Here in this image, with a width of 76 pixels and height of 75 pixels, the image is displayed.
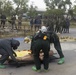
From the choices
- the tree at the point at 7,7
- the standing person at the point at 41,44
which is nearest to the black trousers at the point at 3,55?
the standing person at the point at 41,44

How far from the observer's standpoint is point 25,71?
347 inches

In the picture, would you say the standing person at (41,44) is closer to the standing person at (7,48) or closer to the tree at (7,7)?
the standing person at (7,48)

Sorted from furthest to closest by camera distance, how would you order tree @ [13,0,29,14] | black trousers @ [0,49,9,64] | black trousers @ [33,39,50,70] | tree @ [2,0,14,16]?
tree @ [13,0,29,14], tree @ [2,0,14,16], black trousers @ [0,49,9,64], black trousers @ [33,39,50,70]

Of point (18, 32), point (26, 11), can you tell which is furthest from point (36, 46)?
point (26, 11)

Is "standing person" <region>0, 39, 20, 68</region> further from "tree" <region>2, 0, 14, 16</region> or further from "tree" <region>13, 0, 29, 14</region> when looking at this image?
"tree" <region>13, 0, 29, 14</region>

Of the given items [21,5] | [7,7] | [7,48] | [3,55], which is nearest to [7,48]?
[7,48]

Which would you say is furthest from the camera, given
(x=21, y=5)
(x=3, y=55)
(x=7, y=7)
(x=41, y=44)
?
(x=21, y=5)

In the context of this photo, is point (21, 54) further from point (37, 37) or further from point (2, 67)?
point (37, 37)

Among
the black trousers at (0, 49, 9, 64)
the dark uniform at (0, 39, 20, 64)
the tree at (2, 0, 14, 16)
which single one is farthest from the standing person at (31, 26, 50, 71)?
the tree at (2, 0, 14, 16)

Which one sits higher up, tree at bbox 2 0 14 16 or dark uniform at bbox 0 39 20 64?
tree at bbox 2 0 14 16

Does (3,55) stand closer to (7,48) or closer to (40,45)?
(7,48)

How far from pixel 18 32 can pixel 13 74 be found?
13169 millimetres

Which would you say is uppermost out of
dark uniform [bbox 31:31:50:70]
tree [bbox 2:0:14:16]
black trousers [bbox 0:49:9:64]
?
tree [bbox 2:0:14:16]

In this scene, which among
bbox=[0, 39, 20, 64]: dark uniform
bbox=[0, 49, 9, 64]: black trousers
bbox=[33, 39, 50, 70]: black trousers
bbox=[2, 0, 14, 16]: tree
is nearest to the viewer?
bbox=[33, 39, 50, 70]: black trousers
